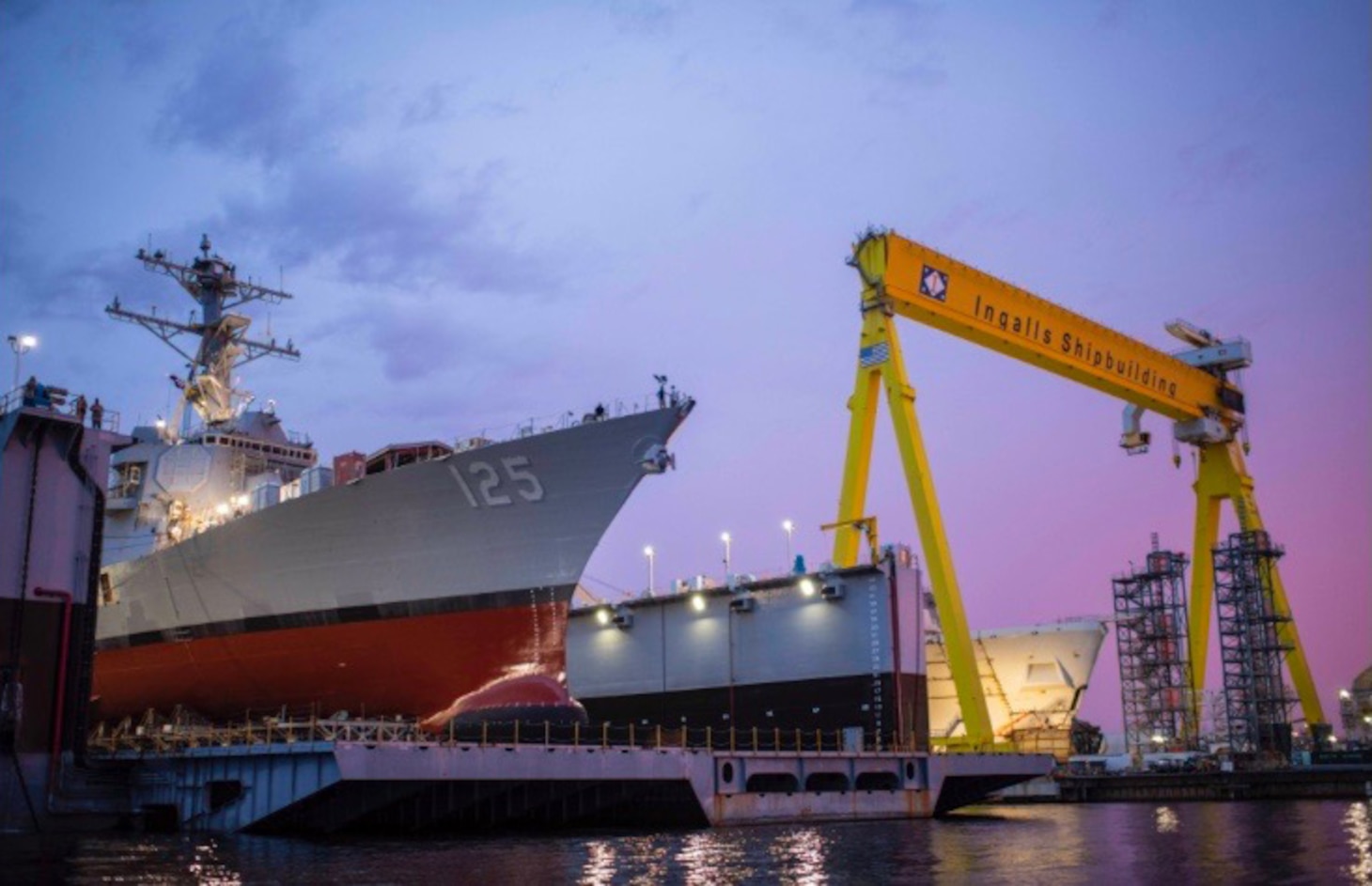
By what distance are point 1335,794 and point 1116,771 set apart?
1047 centimetres

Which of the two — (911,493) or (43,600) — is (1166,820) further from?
(43,600)

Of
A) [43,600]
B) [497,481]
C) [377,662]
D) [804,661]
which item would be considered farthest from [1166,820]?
[43,600]

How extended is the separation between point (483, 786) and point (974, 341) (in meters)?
25.0

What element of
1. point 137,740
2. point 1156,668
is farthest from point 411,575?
point 1156,668

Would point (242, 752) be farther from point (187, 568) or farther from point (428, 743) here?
point (187, 568)

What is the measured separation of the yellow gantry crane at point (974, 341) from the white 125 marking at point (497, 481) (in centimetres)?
1238

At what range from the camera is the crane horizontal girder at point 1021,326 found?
42.7 m

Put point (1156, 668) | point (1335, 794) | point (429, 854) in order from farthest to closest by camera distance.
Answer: point (1156, 668) < point (1335, 794) < point (429, 854)

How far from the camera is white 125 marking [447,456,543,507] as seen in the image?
35.0 metres

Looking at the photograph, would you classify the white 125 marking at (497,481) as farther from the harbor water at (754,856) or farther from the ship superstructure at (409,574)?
the harbor water at (754,856)

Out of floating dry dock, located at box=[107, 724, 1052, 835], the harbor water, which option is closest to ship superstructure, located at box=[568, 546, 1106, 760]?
floating dry dock, located at box=[107, 724, 1052, 835]

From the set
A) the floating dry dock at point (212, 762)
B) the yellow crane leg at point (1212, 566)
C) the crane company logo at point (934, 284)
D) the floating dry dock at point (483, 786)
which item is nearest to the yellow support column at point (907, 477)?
the crane company logo at point (934, 284)

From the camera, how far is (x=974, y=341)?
45500 millimetres

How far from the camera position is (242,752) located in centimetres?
2767
